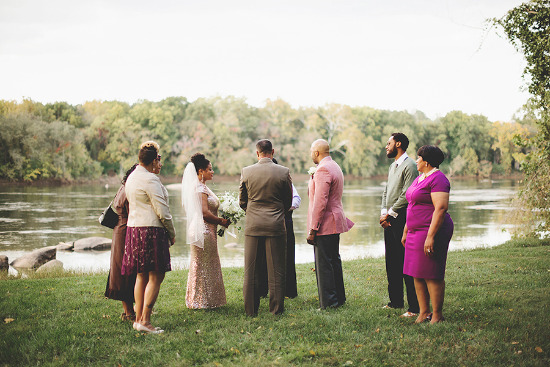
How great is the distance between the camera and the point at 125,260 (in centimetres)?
558

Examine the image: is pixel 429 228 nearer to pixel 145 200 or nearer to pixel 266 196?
pixel 266 196

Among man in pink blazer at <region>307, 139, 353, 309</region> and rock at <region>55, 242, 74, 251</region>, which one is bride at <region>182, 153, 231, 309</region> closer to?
man in pink blazer at <region>307, 139, 353, 309</region>

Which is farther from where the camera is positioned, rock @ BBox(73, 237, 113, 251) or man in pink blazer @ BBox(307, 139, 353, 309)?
rock @ BBox(73, 237, 113, 251)

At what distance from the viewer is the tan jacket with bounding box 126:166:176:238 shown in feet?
17.8

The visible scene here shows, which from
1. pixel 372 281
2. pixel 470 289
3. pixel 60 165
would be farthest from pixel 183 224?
pixel 60 165

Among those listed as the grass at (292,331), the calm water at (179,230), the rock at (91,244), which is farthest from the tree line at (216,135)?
the grass at (292,331)

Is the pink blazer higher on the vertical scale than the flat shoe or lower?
higher

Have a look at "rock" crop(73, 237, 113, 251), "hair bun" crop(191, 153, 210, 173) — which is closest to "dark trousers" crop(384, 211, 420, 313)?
"hair bun" crop(191, 153, 210, 173)

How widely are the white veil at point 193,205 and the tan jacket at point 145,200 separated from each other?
86 centimetres

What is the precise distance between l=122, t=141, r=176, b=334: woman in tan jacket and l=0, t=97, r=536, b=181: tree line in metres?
50.0

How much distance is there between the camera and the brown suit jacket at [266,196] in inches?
244

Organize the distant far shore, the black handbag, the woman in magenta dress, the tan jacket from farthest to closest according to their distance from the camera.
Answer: the distant far shore, the black handbag, the tan jacket, the woman in magenta dress

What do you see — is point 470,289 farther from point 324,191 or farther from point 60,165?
point 60,165

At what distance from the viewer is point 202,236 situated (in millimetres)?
6441
